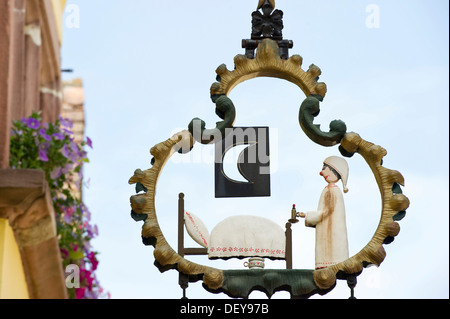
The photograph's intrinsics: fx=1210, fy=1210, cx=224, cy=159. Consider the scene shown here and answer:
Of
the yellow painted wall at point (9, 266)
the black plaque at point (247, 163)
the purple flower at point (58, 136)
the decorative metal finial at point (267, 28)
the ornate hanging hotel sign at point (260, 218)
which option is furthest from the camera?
the purple flower at point (58, 136)

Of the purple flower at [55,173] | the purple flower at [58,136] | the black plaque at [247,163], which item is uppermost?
the purple flower at [58,136]

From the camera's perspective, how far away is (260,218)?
4.02 meters

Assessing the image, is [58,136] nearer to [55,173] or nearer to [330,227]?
[55,173]

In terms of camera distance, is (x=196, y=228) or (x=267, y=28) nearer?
(x=196, y=228)

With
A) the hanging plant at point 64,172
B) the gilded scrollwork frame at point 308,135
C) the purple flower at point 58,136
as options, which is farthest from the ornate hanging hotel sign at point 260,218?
the purple flower at point 58,136

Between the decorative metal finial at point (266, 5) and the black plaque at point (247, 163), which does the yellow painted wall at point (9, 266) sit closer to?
the black plaque at point (247, 163)

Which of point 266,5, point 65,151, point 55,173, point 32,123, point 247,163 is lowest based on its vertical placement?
point 247,163

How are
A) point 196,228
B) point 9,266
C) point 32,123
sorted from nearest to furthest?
A: point 196,228, point 9,266, point 32,123

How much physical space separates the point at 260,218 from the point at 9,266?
2.10m

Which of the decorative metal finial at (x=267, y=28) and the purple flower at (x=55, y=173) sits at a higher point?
the decorative metal finial at (x=267, y=28)

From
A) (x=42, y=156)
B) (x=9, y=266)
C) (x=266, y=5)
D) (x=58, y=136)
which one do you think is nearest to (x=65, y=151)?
(x=58, y=136)

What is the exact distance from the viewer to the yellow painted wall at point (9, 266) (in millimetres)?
5598

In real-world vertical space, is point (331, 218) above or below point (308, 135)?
below
